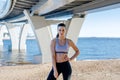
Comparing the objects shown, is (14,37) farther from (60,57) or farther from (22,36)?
(60,57)

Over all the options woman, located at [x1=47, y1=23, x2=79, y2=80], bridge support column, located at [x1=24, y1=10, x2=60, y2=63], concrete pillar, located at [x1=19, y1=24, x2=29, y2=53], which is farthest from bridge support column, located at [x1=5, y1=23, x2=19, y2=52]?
woman, located at [x1=47, y1=23, x2=79, y2=80]

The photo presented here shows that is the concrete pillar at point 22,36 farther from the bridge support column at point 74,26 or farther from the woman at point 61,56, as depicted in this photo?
the woman at point 61,56

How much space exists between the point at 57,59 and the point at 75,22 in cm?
2125

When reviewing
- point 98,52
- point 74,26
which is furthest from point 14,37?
point 74,26

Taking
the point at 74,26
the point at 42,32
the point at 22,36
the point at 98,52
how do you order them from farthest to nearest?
the point at 98,52 → the point at 22,36 → the point at 42,32 → the point at 74,26

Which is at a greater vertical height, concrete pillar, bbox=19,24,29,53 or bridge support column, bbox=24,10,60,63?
A: bridge support column, bbox=24,10,60,63

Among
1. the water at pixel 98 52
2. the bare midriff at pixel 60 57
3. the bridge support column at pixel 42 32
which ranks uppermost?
the bare midriff at pixel 60 57

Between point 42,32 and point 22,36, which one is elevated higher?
point 42,32

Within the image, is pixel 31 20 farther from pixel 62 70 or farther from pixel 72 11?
pixel 62 70

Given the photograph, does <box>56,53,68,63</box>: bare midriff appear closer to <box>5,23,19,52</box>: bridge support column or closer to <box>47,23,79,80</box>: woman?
<box>47,23,79,80</box>: woman

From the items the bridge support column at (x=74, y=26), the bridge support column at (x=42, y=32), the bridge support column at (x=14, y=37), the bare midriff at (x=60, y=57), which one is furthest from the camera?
the bridge support column at (x=14, y=37)

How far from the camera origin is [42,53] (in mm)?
27312

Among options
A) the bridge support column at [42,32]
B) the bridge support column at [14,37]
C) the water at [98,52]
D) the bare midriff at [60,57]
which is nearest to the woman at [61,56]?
the bare midriff at [60,57]

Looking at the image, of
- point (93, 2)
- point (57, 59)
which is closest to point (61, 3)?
point (93, 2)
